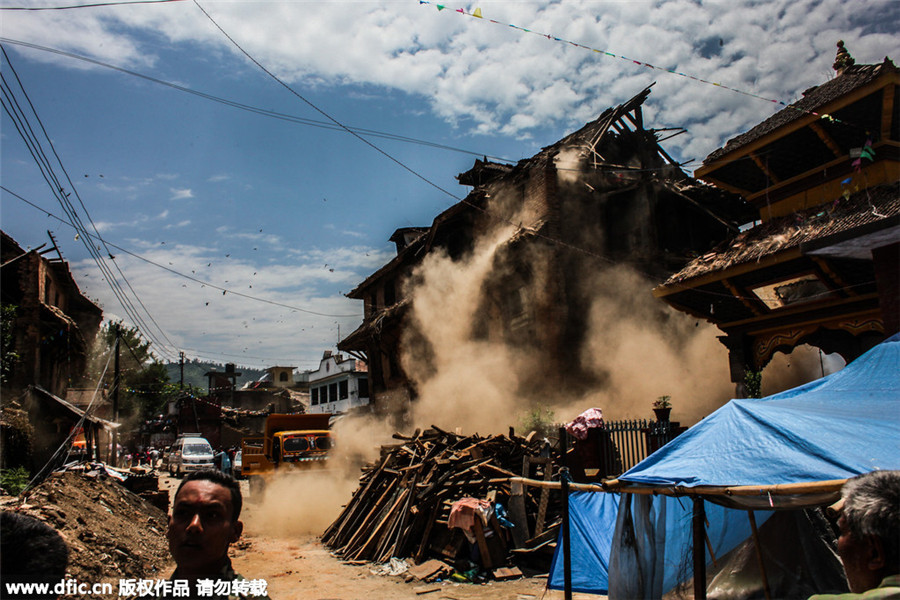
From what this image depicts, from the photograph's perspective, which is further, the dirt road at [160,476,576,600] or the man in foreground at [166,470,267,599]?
the dirt road at [160,476,576,600]

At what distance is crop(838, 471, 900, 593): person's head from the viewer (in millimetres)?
2281

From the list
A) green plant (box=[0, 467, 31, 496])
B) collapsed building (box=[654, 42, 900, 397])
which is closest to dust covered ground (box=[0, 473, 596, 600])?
green plant (box=[0, 467, 31, 496])

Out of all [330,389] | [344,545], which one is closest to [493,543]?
[344,545]

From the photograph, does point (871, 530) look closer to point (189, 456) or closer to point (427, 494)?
point (427, 494)

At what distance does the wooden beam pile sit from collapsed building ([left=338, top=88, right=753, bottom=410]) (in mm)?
7283

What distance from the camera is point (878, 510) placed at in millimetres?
2324

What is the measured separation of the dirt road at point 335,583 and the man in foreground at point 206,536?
6.34 meters

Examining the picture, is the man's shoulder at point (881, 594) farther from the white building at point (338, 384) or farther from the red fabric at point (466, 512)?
the white building at point (338, 384)

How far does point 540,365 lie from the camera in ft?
65.9

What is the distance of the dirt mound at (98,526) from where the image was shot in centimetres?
820

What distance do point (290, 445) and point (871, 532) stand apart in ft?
58.0

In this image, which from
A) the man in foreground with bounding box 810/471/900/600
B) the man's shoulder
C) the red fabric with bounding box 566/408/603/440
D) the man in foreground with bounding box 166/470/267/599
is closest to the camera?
the man's shoulder

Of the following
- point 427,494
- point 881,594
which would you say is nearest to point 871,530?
point 881,594

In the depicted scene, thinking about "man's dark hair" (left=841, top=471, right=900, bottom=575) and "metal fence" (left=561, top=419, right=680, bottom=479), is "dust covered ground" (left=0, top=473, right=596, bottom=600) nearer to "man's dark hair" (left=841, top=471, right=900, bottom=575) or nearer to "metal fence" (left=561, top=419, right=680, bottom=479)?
"metal fence" (left=561, top=419, right=680, bottom=479)
